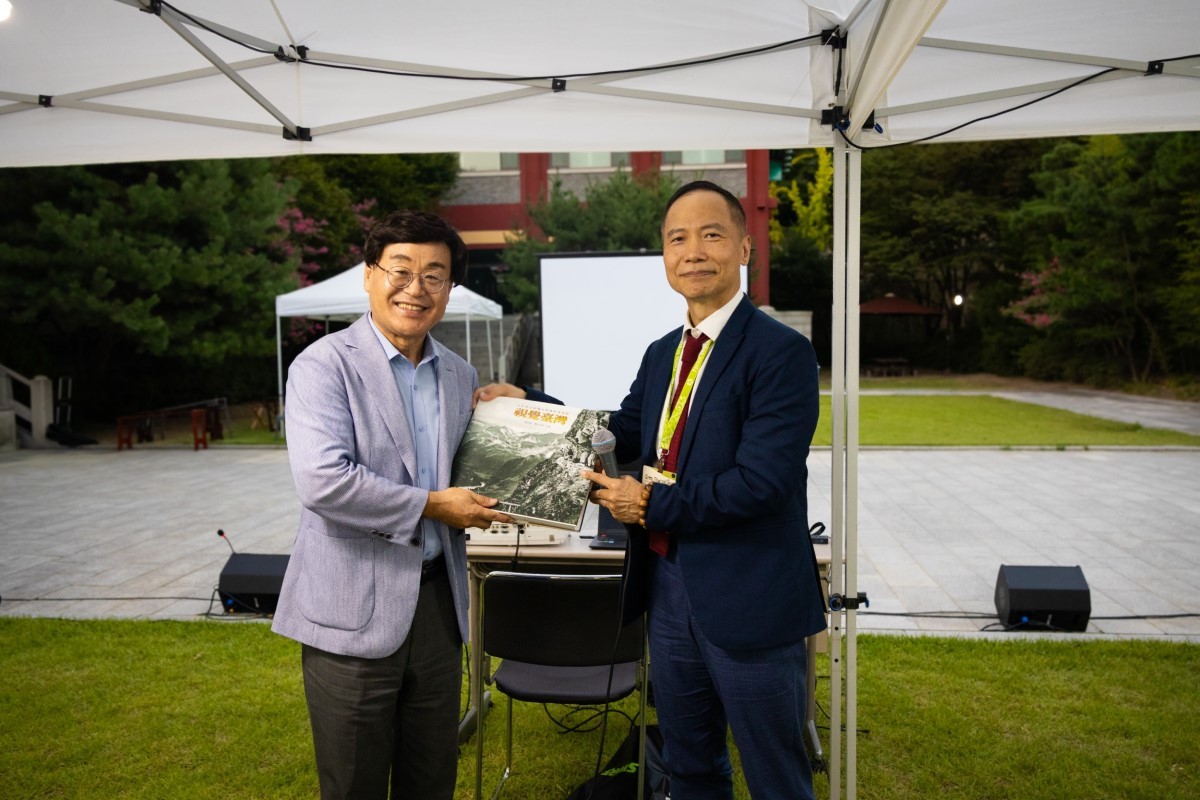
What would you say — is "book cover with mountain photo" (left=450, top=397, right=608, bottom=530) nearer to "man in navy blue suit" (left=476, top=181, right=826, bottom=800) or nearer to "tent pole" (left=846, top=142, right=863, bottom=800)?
"man in navy blue suit" (left=476, top=181, right=826, bottom=800)

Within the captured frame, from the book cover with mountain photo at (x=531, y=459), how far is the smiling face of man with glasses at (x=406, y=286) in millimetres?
347

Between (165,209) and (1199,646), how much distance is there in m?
15.5

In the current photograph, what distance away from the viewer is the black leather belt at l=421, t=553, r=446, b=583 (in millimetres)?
2262

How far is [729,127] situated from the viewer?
12.5ft

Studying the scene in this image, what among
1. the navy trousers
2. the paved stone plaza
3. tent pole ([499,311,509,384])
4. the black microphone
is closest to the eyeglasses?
the black microphone

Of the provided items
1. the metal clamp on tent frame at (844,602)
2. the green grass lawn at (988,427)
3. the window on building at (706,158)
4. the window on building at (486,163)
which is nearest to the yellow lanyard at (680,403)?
the metal clamp on tent frame at (844,602)

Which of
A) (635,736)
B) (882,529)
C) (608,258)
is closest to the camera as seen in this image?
(635,736)

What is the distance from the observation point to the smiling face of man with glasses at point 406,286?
2184 millimetres

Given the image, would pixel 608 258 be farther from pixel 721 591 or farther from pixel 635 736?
pixel 721 591

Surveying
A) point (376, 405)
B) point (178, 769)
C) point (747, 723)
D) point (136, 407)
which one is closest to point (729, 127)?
point (376, 405)

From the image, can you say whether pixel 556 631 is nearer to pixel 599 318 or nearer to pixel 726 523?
pixel 726 523

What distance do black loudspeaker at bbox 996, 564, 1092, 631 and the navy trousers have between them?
353 cm

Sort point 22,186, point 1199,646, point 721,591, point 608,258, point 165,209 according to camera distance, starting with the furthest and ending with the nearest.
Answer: point 165,209 < point 22,186 < point 608,258 < point 1199,646 < point 721,591

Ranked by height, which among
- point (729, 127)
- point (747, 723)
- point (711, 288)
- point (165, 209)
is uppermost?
point (165, 209)
